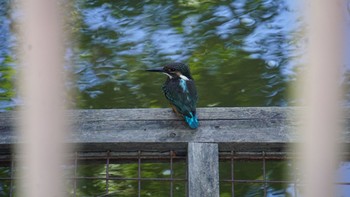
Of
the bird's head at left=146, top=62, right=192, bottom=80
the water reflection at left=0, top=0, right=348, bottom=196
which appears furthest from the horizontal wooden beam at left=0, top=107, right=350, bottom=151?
the water reflection at left=0, top=0, right=348, bottom=196

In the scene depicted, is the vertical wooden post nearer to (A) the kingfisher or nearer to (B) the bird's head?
(A) the kingfisher

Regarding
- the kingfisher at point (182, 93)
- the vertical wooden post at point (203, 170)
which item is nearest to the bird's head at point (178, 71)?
the kingfisher at point (182, 93)

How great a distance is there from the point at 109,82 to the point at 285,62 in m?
1.14

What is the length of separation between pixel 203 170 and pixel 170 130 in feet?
0.79

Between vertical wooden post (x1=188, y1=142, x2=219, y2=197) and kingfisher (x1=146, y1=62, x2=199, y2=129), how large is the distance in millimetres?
114

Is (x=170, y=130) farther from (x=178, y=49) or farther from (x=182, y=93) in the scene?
(x=178, y=49)

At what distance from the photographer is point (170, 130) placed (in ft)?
8.36

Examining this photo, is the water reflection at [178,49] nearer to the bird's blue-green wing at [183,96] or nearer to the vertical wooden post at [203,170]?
the bird's blue-green wing at [183,96]

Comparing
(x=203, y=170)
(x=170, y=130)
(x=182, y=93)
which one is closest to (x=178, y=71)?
(x=182, y=93)

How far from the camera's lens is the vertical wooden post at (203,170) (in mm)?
2355

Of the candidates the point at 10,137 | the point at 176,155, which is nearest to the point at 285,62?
the point at 176,155

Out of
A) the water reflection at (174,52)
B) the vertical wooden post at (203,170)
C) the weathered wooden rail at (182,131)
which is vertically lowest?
the vertical wooden post at (203,170)

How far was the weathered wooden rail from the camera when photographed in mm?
2459

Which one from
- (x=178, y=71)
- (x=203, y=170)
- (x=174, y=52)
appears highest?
(x=174, y=52)
